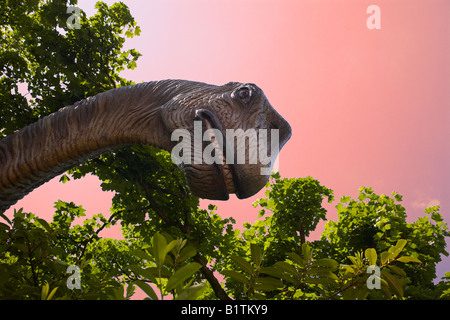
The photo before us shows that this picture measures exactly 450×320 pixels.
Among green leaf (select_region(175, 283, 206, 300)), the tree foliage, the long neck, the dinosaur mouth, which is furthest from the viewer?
the tree foliage

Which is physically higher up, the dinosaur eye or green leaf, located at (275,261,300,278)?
the dinosaur eye

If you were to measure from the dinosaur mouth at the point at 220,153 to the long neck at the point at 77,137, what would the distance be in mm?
346

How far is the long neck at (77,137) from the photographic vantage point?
6.54ft

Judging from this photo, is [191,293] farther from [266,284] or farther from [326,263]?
[326,263]

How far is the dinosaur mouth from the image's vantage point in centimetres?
164

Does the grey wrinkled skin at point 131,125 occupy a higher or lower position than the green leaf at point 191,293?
higher

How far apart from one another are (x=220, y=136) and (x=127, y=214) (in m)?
5.96

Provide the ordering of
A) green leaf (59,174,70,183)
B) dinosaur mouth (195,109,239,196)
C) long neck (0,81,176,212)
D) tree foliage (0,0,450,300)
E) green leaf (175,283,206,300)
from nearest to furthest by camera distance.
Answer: green leaf (175,283,206,300), dinosaur mouth (195,109,239,196), long neck (0,81,176,212), tree foliage (0,0,450,300), green leaf (59,174,70,183)

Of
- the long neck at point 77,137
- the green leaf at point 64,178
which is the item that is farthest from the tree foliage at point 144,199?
the long neck at point 77,137

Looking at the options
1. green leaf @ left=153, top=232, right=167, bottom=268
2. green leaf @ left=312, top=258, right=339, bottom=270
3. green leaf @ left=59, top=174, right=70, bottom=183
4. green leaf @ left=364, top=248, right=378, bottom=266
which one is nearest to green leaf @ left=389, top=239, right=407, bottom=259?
green leaf @ left=364, top=248, right=378, bottom=266

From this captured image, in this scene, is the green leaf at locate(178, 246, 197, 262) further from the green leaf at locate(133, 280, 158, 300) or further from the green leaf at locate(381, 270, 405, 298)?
the green leaf at locate(381, 270, 405, 298)

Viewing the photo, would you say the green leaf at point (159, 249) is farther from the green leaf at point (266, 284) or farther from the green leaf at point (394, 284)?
the green leaf at point (394, 284)

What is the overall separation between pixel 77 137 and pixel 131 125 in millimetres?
371
